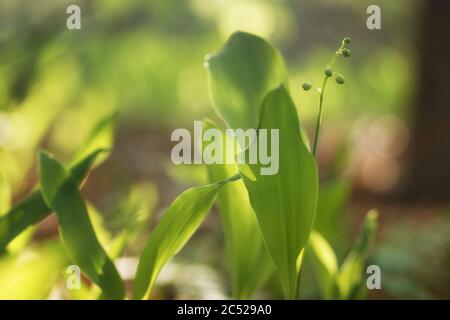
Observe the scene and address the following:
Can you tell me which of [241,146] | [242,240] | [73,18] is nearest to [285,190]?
[241,146]

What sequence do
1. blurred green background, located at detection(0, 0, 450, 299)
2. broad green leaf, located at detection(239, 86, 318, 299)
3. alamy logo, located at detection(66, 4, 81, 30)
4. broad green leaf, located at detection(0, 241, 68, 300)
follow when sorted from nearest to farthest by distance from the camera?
broad green leaf, located at detection(239, 86, 318, 299)
broad green leaf, located at detection(0, 241, 68, 300)
alamy logo, located at detection(66, 4, 81, 30)
blurred green background, located at detection(0, 0, 450, 299)

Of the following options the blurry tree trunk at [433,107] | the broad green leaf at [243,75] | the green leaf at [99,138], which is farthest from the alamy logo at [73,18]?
the blurry tree trunk at [433,107]

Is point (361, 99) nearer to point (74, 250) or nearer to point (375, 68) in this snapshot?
point (375, 68)

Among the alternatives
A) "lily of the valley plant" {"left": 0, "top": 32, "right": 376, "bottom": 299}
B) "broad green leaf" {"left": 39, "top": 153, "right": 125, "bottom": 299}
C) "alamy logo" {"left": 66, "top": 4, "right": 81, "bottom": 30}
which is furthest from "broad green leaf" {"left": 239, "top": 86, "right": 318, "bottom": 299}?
"alamy logo" {"left": 66, "top": 4, "right": 81, "bottom": 30}

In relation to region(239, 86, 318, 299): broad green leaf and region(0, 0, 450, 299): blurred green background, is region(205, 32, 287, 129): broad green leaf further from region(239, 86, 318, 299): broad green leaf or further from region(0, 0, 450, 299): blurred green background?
region(0, 0, 450, 299): blurred green background

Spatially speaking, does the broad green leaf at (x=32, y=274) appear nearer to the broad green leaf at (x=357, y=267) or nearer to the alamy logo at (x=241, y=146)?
the alamy logo at (x=241, y=146)
